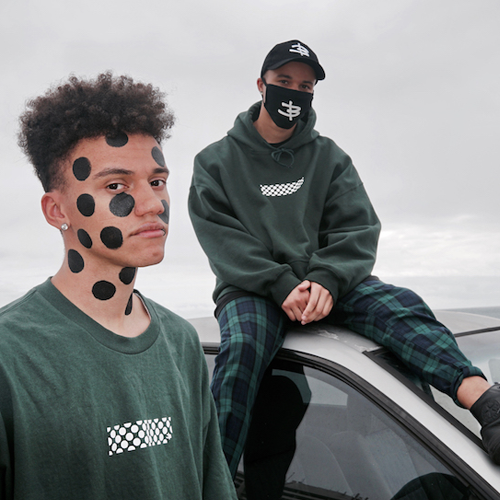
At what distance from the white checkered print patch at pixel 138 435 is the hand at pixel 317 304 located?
104 centimetres

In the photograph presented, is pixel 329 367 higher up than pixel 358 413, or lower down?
higher up

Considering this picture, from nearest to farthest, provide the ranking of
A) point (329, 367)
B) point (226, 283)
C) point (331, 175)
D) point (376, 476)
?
point (376, 476) < point (329, 367) < point (226, 283) < point (331, 175)

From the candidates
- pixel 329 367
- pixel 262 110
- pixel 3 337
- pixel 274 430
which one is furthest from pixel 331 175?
pixel 3 337

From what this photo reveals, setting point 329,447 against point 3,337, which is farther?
point 329,447

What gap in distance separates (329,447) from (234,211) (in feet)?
4.07

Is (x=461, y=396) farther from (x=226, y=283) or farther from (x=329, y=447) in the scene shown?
(x=226, y=283)

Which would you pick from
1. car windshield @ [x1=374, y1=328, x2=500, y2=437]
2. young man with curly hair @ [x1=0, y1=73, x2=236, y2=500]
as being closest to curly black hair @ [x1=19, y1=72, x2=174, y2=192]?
young man with curly hair @ [x1=0, y1=73, x2=236, y2=500]

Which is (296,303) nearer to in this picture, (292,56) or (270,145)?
(270,145)

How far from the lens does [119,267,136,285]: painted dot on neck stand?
4.73ft

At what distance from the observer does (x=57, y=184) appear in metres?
1.42

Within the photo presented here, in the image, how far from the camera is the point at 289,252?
2.57 m

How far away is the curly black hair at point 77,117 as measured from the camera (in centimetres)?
140

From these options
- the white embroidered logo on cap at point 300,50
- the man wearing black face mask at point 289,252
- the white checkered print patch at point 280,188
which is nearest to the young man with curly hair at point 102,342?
the man wearing black face mask at point 289,252

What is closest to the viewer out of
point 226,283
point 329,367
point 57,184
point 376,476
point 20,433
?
point 20,433
